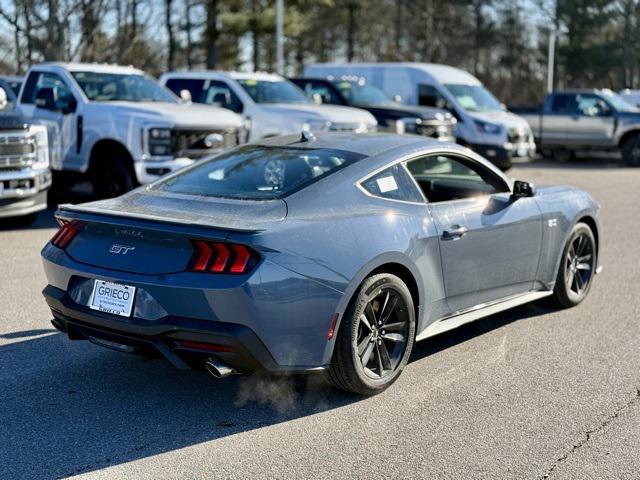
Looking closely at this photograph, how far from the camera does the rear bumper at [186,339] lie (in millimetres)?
4336

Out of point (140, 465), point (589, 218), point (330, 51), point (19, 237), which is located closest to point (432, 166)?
point (589, 218)

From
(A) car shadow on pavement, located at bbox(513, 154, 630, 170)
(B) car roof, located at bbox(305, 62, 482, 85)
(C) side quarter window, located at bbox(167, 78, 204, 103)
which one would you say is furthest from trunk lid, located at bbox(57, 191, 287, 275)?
(A) car shadow on pavement, located at bbox(513, 154, 630, 170)

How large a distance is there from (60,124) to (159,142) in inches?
73.8

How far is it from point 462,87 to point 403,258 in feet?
53.5

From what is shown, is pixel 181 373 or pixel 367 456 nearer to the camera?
pixel 367 456

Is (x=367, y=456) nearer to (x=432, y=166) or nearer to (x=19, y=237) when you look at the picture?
(x=432, y=166)

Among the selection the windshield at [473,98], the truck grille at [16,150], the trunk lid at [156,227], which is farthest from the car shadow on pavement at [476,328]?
the windshield at [473,98]

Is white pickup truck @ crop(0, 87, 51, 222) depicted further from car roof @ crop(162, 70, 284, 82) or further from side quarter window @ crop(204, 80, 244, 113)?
car roof @ crop(162, 70, 284, 82)

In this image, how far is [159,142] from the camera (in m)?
11.4

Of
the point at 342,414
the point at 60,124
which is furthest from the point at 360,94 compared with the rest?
the point at 342,414

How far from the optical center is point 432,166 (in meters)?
6.93

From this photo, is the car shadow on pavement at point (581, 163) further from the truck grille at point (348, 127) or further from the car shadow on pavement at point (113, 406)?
the car shadow on pavement at point (113, 406)

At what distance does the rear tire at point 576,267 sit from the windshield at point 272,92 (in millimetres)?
9053

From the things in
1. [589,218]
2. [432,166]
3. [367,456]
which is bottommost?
[367,456]
